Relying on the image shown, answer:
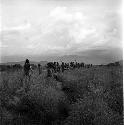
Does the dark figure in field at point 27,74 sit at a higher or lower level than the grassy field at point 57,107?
higher

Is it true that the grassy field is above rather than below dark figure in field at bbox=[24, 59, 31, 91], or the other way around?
below

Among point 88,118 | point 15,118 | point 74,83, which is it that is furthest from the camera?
point 74,83

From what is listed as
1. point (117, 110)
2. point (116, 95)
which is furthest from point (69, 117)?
point (116, 95)

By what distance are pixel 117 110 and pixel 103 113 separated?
1.26 m

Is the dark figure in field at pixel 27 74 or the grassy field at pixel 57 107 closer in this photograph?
the grassy field at pixel 57 107

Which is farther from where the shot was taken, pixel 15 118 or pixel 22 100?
pixel 22 100

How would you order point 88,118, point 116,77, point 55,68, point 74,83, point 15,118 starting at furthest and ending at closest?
point 55,68 → point 116,77 → point 74,83 → point 15,118 → point 88,118

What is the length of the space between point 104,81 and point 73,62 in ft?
74.8

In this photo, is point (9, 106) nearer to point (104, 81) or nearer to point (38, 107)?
point (38, 107)

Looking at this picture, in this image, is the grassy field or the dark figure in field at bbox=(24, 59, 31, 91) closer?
the grassy field

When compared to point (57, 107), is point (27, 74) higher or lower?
higher

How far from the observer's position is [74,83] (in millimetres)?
15492

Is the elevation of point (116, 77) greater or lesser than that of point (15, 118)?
greater

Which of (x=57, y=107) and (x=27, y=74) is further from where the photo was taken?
(x=27, y=74)
